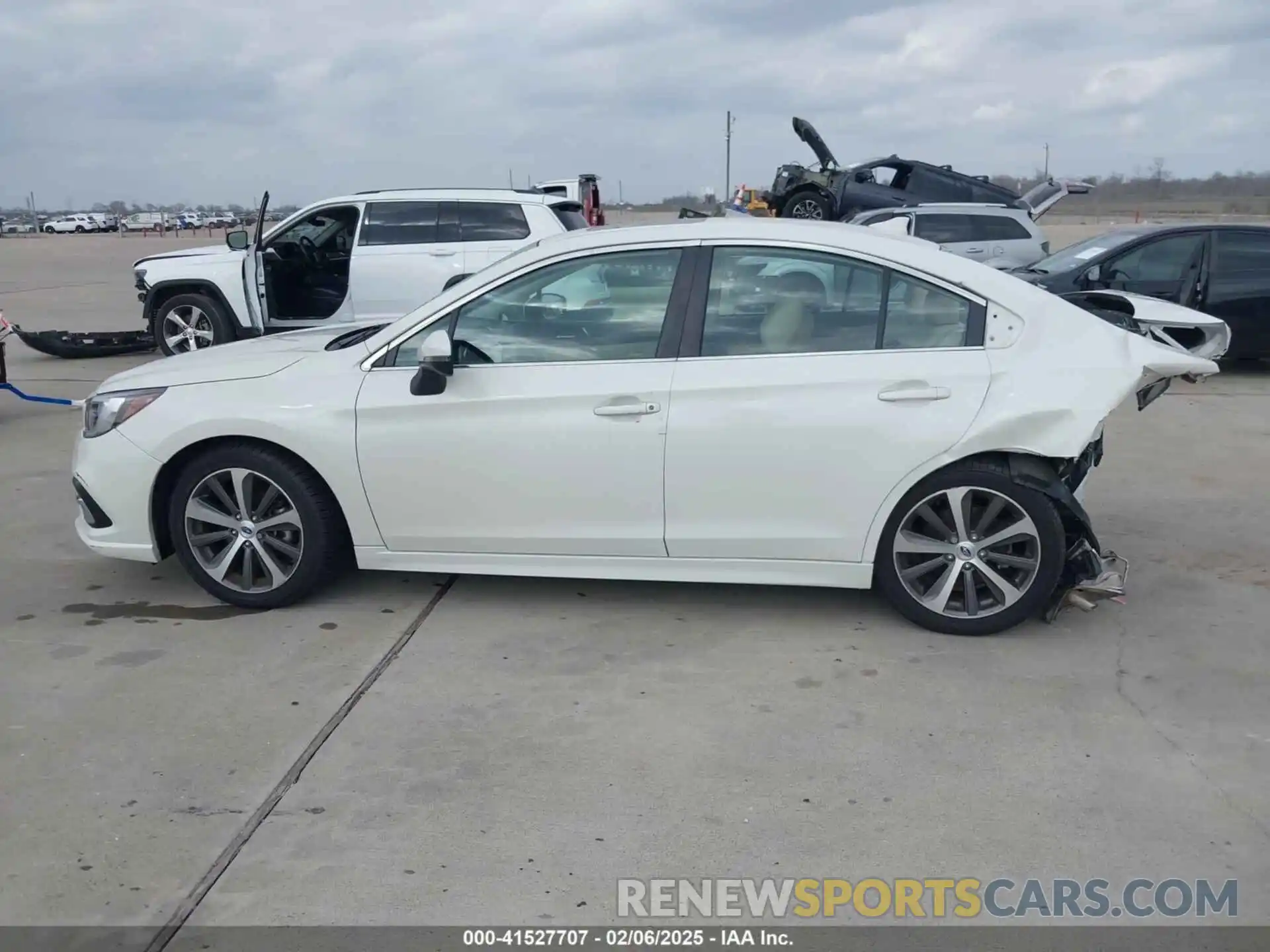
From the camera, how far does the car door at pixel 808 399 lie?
4.38 m

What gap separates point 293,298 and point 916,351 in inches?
322

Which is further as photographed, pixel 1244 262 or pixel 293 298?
pixel 293 298

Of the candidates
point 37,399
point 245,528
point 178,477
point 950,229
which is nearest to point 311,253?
point 37,399

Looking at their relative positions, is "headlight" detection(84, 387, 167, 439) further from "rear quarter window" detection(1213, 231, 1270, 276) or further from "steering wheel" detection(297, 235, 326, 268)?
"rear quarter window" detection(1213, 231, 1270, 276)

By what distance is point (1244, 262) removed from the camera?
10438 millimetres

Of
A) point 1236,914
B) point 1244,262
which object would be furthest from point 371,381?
point 1244,262

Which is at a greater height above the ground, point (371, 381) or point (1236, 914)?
point (371, 381)

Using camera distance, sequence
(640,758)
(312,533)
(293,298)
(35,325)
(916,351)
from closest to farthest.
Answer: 1. (640,758)
2. (916,351)
3. (312,533)
4. (293,298)
5. (35,325)

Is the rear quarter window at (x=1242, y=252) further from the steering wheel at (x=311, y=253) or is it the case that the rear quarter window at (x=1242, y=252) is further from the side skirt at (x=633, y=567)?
the steering wheel at (x=311, y=253)

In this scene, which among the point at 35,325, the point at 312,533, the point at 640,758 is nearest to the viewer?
the point at 640,758

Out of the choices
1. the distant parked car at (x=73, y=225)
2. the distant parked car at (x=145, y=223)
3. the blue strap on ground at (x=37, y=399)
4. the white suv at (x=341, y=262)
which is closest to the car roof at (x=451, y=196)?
the white suv at (x=341, y=262)

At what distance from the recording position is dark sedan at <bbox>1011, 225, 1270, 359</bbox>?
10.3 m

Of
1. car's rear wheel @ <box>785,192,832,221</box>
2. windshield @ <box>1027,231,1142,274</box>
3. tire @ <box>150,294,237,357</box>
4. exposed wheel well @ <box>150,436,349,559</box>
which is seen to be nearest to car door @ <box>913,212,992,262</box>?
windshield @ <box>1027,231,1142,274</box>
